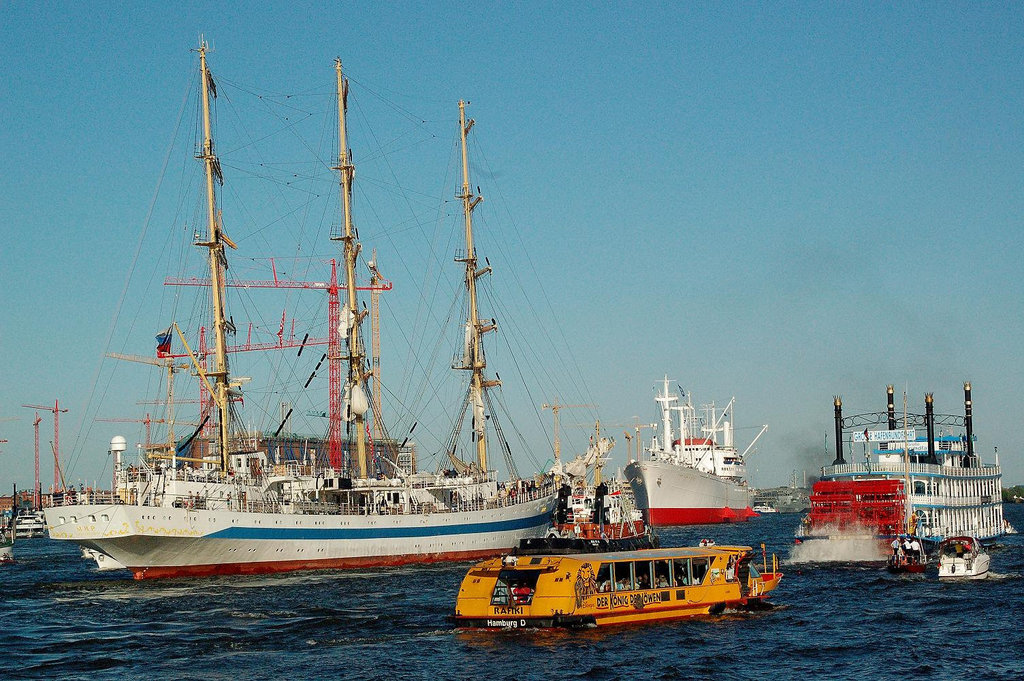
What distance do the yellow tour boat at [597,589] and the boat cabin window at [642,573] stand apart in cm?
3

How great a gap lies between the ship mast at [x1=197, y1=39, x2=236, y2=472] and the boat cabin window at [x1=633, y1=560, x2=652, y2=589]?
135 ft

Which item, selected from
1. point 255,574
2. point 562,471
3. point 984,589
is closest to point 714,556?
point 984,589

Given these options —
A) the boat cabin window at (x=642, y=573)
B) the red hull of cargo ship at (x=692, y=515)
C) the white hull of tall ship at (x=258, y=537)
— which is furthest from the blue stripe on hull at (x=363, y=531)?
the red hull of cargo ship at (x=692, y=515)

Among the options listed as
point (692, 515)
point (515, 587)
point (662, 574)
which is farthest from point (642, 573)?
point (692, 515)

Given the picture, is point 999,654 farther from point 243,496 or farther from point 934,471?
point 934,471

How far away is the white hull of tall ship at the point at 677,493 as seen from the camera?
434ft

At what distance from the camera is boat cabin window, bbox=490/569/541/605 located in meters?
35.8

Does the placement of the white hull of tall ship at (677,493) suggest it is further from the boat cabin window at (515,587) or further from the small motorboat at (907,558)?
the boat cabin window at (515,587)

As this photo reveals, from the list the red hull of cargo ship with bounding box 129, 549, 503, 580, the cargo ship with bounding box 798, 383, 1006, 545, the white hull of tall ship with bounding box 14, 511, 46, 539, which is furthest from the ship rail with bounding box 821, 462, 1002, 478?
the white hull of tall ship with bounding box 14, 511, 46, 539

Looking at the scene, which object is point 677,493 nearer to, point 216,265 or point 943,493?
point 943,493

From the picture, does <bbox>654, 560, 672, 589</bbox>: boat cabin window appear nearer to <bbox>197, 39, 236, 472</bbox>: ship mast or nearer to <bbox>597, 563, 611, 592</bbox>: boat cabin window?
<bbox>597, 563, 611, 592</bbox>: boat cabin window

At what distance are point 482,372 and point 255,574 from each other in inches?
1188

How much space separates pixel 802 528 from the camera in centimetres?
8250

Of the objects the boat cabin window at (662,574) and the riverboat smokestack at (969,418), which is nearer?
the boat cabin window at (662,574)
